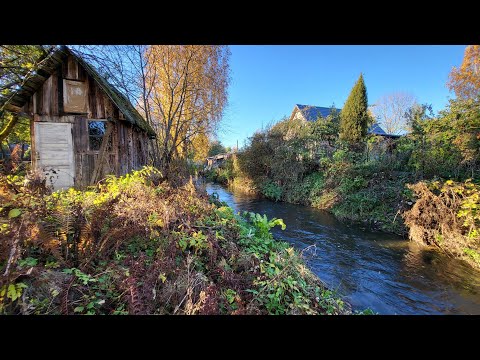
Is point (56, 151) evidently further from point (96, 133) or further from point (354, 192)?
point (354, 192)

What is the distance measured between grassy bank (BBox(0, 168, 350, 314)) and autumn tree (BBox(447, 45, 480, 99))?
14755 millimetres

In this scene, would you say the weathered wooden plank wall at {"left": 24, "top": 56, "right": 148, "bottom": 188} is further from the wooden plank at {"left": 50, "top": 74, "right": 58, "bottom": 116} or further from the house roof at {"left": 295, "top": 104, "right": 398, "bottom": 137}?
the house roof at {"left": 295, "top": 104, "right": 398, "bottom": 137}

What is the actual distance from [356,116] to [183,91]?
10.7 meters

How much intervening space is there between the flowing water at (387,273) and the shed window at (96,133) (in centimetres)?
752

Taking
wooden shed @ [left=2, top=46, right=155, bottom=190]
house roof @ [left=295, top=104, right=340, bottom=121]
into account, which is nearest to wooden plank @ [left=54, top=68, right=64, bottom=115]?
wooden shed @ [left=2, top=46, right=155, bottom=190]

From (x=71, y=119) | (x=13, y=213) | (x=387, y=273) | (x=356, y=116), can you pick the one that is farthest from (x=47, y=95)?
(x=356, y=116)

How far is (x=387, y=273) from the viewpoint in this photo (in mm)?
5457

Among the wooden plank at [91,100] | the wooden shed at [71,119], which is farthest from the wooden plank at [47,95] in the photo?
the wooden plank at [91,100]

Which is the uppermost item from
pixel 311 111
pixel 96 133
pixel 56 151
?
pixel 311 111
